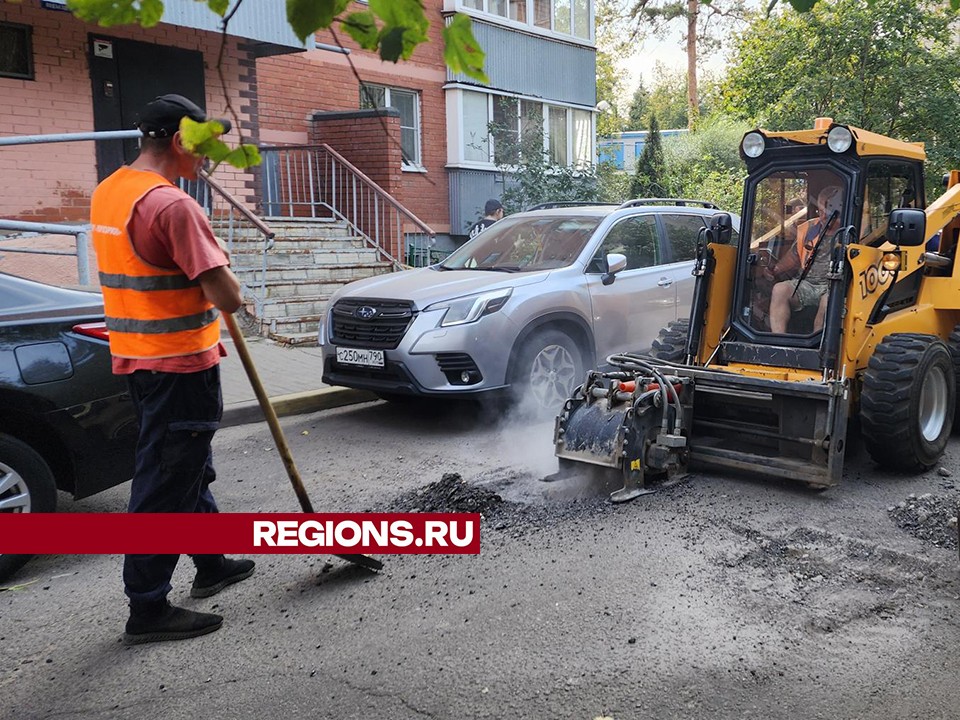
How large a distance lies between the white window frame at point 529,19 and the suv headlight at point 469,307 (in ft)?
38.1

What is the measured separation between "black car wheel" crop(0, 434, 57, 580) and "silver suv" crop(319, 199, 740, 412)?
3.18 m

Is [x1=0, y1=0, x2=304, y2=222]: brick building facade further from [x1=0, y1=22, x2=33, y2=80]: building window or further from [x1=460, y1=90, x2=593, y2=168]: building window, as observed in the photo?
[x1=460, y1=90, x2=593, y2=168]: building window

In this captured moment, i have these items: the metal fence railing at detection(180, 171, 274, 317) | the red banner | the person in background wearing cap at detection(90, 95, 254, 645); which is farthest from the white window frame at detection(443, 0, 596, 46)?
the person in background wearing cap at detection(90, 95, 254, 645)

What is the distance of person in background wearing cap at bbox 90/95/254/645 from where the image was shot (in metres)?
3.58

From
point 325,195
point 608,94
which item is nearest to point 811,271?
point 325,195

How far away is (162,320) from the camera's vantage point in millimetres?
3695

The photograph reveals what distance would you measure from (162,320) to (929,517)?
4.03 m

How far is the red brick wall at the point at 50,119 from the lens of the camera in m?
12.1

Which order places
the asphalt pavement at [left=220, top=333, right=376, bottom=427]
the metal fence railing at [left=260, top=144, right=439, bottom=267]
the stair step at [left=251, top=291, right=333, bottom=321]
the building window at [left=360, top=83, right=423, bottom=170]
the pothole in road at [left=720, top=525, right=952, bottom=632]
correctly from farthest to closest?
the building window at [left=360, top=83, right=423, bottom=170], the metal fence railing at [left=260, top=144, right=439, bottom=267], the stair step at [left=251, top=291, right=333, bottom=321], the asphalt pavement at [left=220, top=333, right=376, bottom=427], the pothole in road at [left=720, top=525, right=952, bottom=632]

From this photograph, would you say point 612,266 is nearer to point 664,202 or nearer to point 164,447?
point 664,202

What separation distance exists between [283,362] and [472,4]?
1168 cm

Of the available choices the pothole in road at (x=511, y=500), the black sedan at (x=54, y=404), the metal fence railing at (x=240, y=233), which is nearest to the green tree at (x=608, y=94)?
the metal fence railing at (x=240, y=233)

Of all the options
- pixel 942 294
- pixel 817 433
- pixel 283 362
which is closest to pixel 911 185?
pixel 942 294

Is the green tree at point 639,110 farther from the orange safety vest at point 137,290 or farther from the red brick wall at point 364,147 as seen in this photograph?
the orange safety vest at point 137,290
